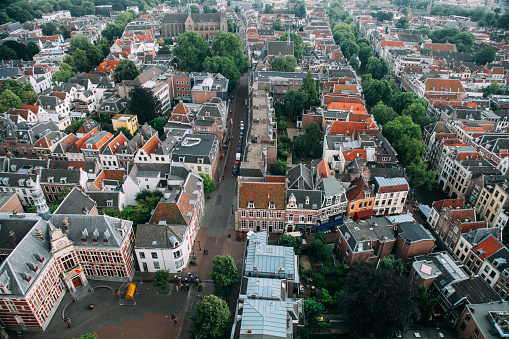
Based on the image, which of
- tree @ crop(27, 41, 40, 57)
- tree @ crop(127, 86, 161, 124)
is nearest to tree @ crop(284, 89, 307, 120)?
tree @ crop(127, 86, 161, 124)

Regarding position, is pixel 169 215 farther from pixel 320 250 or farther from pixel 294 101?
pixel 294 101

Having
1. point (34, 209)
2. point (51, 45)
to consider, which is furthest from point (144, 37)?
point (34, 209)

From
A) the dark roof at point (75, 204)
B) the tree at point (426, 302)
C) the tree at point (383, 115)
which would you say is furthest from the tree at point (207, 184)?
the tree at point (383, 115)

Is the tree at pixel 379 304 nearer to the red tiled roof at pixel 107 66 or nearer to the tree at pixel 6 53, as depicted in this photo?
the red tiled roof at pixel 107 66

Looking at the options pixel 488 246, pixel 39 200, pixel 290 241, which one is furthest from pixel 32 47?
pixel 488 246

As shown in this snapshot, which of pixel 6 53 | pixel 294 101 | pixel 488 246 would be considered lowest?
pixel 488 246
